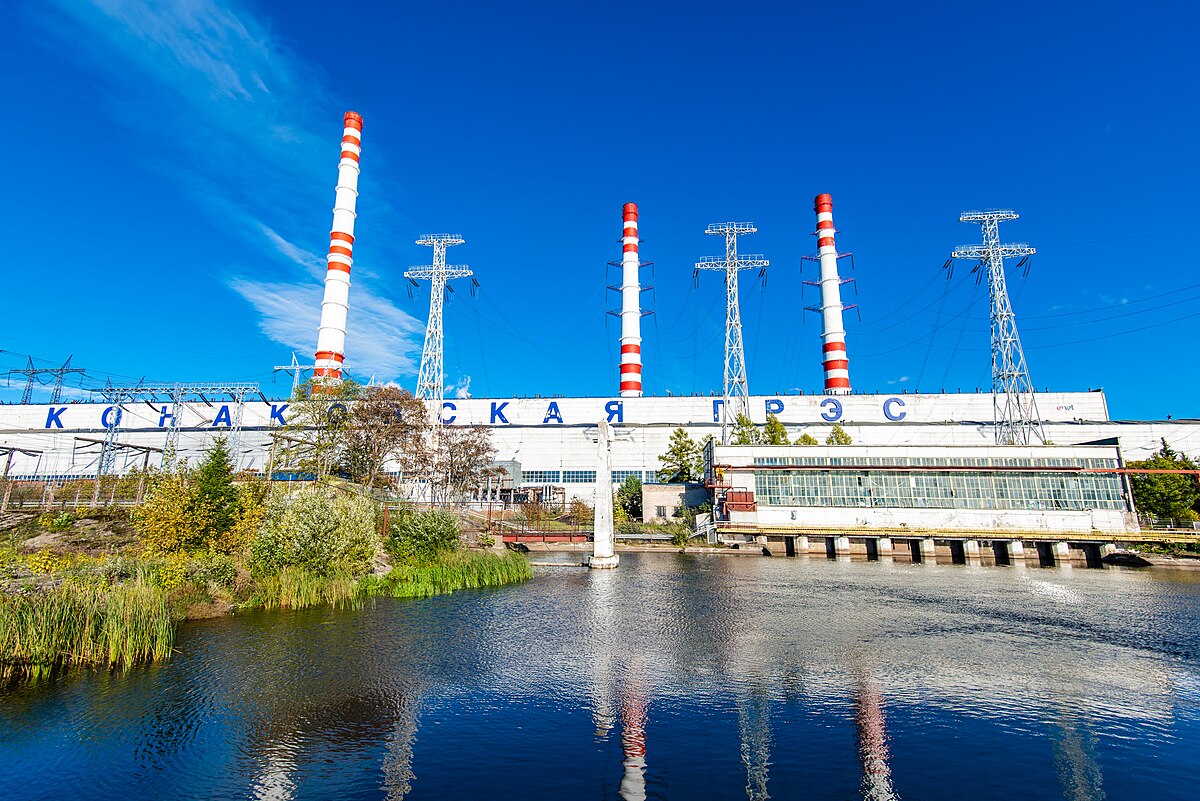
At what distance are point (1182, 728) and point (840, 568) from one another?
93.1ft

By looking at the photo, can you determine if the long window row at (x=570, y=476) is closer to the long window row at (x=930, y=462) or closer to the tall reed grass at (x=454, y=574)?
the long window row at (x=930, y=462)

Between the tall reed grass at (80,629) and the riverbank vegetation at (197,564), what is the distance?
0.03 meters

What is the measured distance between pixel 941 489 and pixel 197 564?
53890 mm

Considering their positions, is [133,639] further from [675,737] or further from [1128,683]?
[1128,683]

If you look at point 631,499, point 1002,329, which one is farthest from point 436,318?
point 1002,329

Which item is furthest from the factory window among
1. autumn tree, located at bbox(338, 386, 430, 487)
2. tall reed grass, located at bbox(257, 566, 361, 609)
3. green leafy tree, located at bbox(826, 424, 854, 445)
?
tall reed grass, located at bbox(257, 566, 361, 609)

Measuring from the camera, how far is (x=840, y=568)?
38.2 metres

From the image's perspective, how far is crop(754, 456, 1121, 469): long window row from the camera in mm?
50812

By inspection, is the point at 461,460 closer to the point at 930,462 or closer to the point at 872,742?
the point at 930,462

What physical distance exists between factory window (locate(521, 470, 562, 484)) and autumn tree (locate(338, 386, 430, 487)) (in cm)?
2068

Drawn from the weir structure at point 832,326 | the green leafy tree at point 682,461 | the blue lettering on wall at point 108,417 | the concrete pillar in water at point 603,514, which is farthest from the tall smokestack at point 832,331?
the blue lettering on wall at point 108,417

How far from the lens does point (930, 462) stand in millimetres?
52562

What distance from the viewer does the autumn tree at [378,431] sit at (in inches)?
1902

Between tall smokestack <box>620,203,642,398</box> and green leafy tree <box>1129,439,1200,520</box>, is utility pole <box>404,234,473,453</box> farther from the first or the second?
green leafy tree <box>1129,439,1200,520</box>
